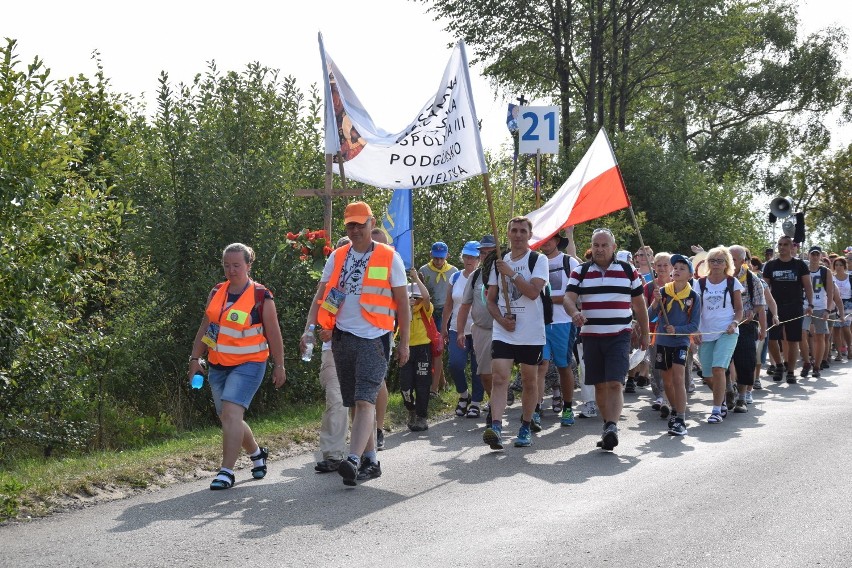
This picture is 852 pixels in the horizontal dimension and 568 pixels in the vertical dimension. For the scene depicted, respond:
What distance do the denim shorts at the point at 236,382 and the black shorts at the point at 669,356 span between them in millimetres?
4675

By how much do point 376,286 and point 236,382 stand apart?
4.13 ft

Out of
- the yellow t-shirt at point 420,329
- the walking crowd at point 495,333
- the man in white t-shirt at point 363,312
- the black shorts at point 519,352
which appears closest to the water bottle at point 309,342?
the walking crowd at point 495,333

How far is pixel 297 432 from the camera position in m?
10.8

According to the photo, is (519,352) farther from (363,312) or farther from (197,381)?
(197,381)

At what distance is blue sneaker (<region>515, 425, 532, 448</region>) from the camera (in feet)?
33.9

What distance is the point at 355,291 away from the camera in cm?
859

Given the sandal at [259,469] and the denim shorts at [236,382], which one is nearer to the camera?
the denim shorts at [236,382]

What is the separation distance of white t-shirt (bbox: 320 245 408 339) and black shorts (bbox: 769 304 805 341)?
9992mm

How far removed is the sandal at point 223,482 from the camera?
8367mm

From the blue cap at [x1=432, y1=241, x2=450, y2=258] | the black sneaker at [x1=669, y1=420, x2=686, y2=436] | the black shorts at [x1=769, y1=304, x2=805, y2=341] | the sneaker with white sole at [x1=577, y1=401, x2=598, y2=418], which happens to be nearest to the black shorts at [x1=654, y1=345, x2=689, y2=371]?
the black sneaker at [x1=669, y1=420, x2=686, y2=436]

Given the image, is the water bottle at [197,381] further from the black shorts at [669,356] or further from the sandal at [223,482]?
the black shorts at [669,356]

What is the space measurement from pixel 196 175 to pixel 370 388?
599cm

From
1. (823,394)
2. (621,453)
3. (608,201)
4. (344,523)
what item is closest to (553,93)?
(823,394)

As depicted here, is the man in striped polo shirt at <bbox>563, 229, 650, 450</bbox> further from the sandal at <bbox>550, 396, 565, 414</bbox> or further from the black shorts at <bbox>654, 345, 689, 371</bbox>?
the sandal at <bbox>550, 396, 565, 414</bbox>
